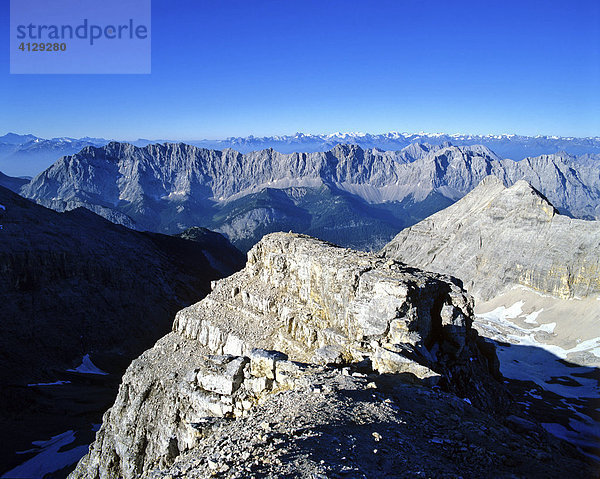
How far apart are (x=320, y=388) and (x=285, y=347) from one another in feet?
51.3

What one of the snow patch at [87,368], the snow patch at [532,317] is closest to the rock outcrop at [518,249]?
the snow patch at [532,317]

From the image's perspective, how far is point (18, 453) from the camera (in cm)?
6159

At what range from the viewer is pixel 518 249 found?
157500 mm

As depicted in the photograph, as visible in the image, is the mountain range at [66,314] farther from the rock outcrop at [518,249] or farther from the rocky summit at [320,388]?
the rock outcrop at [518,249]

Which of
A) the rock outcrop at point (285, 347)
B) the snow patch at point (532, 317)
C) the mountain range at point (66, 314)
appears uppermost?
the rock outcrop at point (285, 347)

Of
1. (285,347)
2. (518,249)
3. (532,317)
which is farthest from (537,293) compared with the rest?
(285,347)

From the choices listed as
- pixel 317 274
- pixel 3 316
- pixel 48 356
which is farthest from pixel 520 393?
pixel 3 316

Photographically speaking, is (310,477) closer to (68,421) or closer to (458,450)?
(458,450)

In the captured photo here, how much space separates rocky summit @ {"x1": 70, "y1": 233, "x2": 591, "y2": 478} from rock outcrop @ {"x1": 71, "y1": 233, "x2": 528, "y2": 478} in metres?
0.13

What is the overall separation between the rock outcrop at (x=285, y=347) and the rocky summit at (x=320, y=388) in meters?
0.13

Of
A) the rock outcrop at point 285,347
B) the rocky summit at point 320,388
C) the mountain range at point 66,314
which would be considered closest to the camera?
the rocky summit at point 320,388

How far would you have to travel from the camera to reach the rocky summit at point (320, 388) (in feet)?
49.4

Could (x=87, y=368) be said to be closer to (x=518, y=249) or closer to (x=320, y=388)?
(x=320, y=388)

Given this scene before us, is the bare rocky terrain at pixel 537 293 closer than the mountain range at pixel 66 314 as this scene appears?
No
